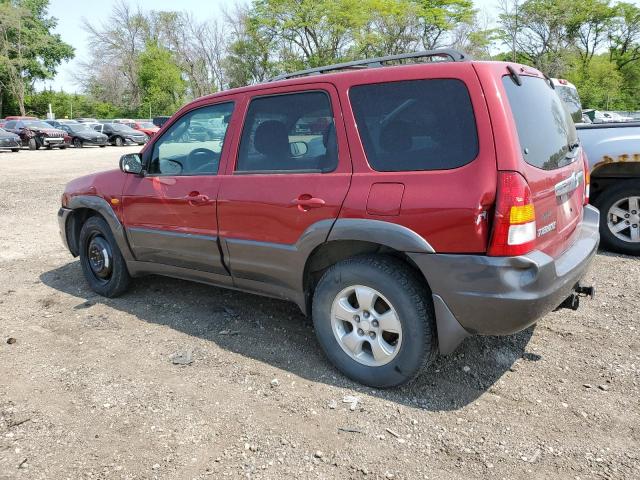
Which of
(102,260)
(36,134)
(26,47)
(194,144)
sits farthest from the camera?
(26,47)

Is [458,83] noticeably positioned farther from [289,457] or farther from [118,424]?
[118,424]

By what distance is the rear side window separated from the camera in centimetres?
281

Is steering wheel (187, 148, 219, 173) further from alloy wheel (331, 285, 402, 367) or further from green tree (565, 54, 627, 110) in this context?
green tree (565, 54, 627, 110)

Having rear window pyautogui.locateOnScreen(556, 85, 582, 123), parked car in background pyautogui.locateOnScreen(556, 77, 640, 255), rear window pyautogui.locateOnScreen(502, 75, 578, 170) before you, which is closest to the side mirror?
rear window pyautogui.locateOnScreen(502, 75, 578, 170)

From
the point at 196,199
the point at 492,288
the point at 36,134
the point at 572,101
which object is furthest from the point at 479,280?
the point at 36,134

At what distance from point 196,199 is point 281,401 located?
1.67 m

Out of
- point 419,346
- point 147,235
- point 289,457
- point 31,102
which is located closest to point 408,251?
point 419,346

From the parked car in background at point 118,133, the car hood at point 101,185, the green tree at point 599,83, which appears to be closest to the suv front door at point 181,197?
the car hood at point 101,185

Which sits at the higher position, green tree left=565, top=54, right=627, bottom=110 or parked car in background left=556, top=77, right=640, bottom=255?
green tree left=565, top=54, right=627, bottom=110

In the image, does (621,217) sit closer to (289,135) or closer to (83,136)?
(289,135)

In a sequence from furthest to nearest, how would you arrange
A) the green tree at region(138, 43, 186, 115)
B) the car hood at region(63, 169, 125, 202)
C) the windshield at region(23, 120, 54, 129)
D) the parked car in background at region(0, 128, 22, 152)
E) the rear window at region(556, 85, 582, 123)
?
the green tree at region(138, 43, 186, 115) < the windshield at region(23, 120, 54, 129) < the parked car in background at region(0, 128, 22, 152) < the rear window at region(556, 85, 582, 123) < the car hood at region(63, 169, 125, 202)

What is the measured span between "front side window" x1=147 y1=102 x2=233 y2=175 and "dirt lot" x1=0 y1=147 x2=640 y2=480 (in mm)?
1257

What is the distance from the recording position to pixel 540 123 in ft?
10.1

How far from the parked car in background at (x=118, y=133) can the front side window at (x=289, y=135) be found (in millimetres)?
30695
